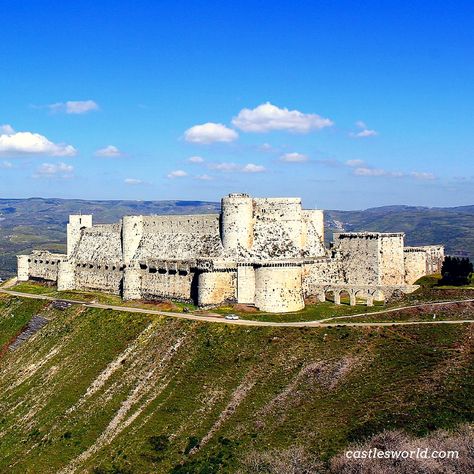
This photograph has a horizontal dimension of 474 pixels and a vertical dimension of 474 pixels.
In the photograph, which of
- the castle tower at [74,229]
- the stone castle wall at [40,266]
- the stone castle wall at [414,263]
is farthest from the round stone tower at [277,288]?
the castle tower at [74,229]

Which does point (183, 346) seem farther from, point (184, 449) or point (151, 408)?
point (184, 449)

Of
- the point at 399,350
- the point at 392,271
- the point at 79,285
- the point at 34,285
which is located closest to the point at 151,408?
the point at 399,350

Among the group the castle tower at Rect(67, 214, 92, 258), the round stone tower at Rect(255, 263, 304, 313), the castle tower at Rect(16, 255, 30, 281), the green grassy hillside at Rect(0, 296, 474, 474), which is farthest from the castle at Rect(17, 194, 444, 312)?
the castle tower at Rect(16, 255, 30, 281)

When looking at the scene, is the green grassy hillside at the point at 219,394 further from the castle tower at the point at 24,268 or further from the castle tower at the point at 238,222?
the castle tower at the point at 24,268

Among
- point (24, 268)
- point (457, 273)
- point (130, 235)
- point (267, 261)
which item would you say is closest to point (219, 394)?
point (267, 261)

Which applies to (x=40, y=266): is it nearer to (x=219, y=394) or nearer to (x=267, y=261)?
(x=267, y=261)

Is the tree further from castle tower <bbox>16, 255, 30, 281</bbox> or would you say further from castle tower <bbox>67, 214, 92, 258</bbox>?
castle tower <bbox>16, 255, 30, 281</bbox>
